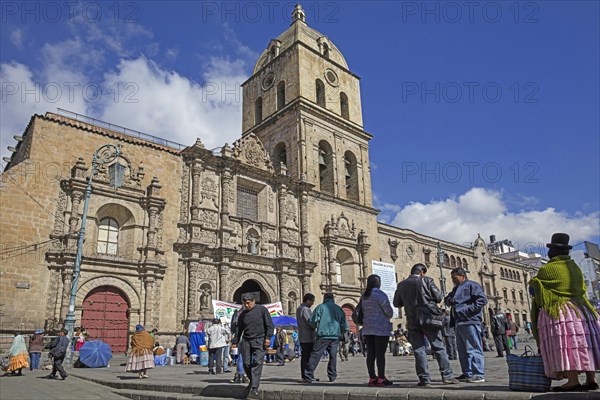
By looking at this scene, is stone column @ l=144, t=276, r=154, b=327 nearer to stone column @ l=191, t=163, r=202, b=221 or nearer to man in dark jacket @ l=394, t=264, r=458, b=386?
stone column @ l=191, t=163, r=202, b=221

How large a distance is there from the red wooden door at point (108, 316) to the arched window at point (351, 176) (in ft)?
54.8

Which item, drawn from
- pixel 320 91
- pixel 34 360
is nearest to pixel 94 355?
pixel 34 360

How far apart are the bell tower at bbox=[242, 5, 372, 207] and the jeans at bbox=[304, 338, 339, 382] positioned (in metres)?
19.9

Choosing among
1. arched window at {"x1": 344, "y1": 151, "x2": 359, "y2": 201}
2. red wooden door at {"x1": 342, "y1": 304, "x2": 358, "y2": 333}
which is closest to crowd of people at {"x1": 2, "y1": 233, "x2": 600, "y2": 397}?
red wooden door at {"x1": 342, "y1": 304, "x2": 358, "y2": 333}

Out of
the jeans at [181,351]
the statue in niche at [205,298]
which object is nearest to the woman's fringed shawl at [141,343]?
the jeans at [181,351]

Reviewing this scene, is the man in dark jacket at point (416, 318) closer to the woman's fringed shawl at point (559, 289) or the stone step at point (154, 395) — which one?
the woman's fringed shawl at point (559, 289)

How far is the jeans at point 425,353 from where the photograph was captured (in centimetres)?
575

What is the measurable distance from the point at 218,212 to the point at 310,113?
33.2 ft

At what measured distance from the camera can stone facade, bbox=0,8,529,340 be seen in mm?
17094

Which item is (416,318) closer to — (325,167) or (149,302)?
(149,302)

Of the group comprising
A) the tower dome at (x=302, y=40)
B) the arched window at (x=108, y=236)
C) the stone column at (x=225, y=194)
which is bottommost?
the arched window at (x=108, y=236)

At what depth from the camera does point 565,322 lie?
4.54 metres

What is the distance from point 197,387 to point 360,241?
22332mm

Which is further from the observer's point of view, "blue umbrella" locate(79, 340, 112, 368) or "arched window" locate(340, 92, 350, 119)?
"arched window" locate(340, 92, 350, 119)
